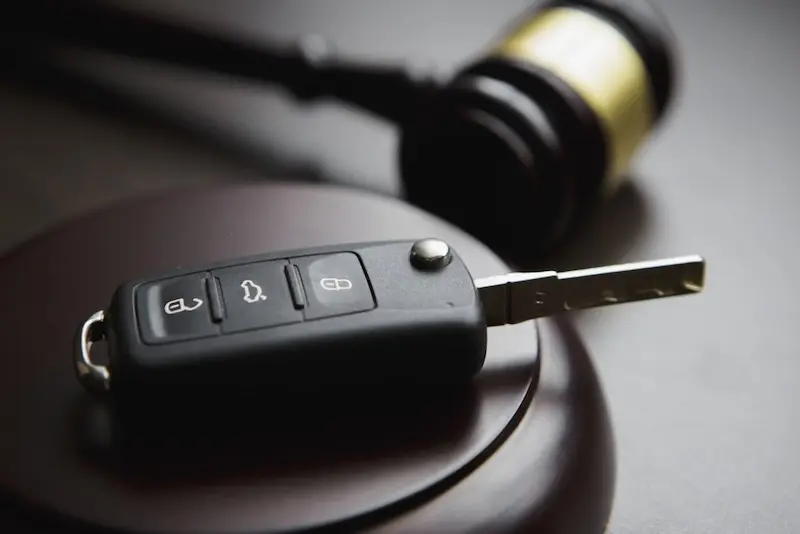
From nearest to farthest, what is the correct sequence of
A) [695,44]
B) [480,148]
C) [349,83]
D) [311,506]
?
[311,506], [480,148], [349,83], [695,44]

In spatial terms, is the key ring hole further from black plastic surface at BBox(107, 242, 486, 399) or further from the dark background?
the dark background

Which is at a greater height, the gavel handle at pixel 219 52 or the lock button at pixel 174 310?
the gavel handle at pixel 219 52

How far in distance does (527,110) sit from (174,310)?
0.26 m

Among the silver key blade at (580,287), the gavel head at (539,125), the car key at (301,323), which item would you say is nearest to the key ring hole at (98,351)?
the car key at (301,323)

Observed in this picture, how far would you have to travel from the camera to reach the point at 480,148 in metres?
0.54

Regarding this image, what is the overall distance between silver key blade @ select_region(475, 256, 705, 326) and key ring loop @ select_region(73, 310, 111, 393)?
0.14 meters

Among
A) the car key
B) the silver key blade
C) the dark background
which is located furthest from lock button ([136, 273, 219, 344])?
the dark background

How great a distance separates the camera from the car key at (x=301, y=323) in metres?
0.33

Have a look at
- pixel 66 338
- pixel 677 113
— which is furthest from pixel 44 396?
pixel 677 113

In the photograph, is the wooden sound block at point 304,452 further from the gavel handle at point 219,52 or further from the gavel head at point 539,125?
the gavel handle at point 219,52

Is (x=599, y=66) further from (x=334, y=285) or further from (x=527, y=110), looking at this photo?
(x=334, y=285)

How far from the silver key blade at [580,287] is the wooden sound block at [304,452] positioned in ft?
0.06

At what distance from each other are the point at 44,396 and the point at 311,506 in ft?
0.37

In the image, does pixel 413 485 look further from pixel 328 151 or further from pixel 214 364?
pixel 328 151
